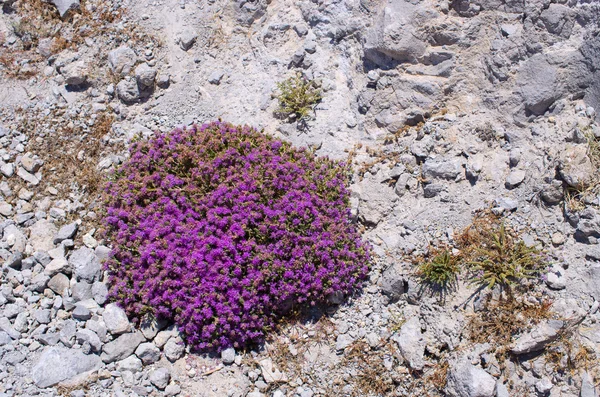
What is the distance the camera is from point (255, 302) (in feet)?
19.3

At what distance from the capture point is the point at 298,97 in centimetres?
749

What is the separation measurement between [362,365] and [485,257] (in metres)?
1.93

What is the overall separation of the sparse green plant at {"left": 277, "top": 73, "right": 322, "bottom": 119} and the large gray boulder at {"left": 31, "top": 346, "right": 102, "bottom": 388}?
4245 millimetres

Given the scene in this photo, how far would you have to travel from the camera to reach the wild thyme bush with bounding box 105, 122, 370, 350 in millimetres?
5879

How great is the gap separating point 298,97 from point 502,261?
3.69 metres

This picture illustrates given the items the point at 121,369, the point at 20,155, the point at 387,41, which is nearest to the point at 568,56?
the point at 387,41

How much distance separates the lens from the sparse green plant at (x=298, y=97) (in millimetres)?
7488

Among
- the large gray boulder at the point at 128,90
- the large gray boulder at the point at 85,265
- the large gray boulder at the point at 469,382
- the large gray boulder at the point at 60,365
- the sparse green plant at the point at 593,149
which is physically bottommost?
the large gray boulder at the point at 60,365

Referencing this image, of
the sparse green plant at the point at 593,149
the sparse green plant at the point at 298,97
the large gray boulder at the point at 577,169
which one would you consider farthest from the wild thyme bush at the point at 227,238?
the sparse green plant at the point at 593,149

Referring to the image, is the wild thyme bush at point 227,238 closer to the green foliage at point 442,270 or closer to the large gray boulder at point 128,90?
the green foliage at point 442,270

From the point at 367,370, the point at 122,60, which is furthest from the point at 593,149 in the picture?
the point at 122,60

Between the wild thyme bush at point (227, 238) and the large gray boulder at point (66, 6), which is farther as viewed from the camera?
the large gray boulder at point (66, 6)

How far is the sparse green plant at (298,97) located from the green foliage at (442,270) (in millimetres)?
2928

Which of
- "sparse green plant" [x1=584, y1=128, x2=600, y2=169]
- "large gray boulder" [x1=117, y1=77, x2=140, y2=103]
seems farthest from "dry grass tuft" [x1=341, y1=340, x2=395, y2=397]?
"large gray boulder" [x1=117, y1=77, x2=140, y2=103]
